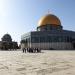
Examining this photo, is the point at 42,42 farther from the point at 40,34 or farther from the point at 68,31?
the point at 68,31

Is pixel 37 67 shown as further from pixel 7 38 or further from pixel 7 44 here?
pixel 7 38

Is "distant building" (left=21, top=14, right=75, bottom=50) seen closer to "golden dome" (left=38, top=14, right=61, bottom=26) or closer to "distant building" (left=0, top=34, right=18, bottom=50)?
"golden dome" (left=38, top=14, right=61, bottom=26)

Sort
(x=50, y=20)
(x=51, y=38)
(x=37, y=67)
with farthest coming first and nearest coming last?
(x=50, y=20) < (x=51, y=38) < (x=37, y=67)

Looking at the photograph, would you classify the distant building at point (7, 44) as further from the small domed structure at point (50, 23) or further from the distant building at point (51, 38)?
the small domed structure at point (50, 23)

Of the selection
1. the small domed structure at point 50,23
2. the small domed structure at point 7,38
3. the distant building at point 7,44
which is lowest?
the distant building at point 7,44

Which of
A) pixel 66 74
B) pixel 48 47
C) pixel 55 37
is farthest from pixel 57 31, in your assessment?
pixel 66 74

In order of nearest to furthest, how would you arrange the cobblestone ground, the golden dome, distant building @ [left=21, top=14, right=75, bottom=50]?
the cobblestone ground → distant building @ [left=21, top=14, right=75, bottom=50] → the golden dome

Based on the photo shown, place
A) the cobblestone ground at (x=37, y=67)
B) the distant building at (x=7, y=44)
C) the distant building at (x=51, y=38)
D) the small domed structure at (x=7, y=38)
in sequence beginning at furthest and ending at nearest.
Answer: the small domed structure at (x=7, y=38)
the distant building at (x=7, y=44)
the distant building at (x=51, y=38)
the cobblestone ground at (x=37, y=67)

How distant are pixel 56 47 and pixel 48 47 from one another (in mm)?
2986

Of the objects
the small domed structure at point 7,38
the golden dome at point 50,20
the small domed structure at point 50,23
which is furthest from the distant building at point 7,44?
the golden dome at point 50,20

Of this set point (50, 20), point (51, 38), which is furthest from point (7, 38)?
point (51, 38)

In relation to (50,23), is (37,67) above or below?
below

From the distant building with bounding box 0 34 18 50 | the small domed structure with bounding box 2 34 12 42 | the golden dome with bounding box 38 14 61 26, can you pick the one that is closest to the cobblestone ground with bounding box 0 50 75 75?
the golden dome with bounding box 38 14 61 26

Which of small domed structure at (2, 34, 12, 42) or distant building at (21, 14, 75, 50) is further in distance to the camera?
small domed structure at (2, 34, 12, 42)
